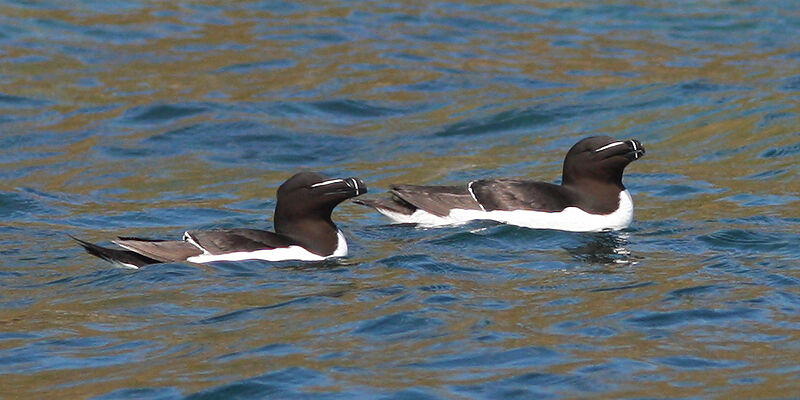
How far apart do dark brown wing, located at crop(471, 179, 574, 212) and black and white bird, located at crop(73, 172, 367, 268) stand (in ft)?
5.48

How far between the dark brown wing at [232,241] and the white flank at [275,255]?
28 millimetres

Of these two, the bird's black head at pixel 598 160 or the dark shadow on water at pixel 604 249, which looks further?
the bird's black head at pixel 598 160

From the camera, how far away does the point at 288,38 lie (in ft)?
64.7

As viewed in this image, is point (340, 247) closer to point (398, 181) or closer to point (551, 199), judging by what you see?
point (551, 199)

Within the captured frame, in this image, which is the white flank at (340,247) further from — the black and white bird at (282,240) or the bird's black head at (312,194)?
the bird's black head at (312,194)

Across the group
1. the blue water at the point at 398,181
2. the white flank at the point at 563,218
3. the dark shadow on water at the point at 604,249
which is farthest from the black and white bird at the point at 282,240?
the dark shadow on water at the point at 604,249

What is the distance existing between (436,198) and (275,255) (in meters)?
2.25

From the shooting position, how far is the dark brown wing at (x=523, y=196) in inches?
480

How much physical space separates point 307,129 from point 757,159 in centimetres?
488

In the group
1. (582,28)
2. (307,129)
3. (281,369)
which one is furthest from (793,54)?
(281,369)

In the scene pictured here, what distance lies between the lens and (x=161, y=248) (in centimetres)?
1053

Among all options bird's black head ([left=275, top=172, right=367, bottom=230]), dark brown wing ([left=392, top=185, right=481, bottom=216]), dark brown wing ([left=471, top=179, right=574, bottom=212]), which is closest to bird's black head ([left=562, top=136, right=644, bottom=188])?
dark brown wing ([left=471, top=179, right=574, bottom=212])

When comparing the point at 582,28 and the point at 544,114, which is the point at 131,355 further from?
the point at 582,28

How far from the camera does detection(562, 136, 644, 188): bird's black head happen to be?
1228cm
